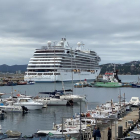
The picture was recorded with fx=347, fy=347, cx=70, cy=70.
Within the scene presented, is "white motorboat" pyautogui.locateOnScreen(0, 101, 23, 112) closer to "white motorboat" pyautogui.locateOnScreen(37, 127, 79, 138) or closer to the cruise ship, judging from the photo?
"white motorboat" pyautogui.locateOnScreen(37, 127, 79, 138)

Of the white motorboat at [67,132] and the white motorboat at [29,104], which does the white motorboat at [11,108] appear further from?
the white motorboat at [67,132]

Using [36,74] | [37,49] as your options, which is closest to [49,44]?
[37,49]

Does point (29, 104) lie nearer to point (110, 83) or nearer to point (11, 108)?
point (11, 108)

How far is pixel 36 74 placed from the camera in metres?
111

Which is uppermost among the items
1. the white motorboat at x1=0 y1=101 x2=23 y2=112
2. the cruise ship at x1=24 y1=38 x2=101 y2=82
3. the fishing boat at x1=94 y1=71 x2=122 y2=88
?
the cruise ship at x1=24 y1=38 x2=101 y2=82

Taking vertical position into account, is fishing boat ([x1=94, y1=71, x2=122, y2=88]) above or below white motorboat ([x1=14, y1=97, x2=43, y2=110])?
above

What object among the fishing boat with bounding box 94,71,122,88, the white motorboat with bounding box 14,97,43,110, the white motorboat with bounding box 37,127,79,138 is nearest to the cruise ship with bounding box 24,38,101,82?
the fishing boat with bounding box 94,71,122,88

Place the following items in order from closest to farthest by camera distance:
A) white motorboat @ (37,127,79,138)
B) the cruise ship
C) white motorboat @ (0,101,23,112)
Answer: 1. white motorboat @ (37,127,79,138)
2. white motorboat @ (0,101,23,112)
3. the cruise ship

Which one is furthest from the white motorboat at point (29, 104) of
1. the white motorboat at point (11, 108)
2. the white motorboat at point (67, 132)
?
the white motorboat at point (67, 132)

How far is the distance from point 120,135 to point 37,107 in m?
21.7

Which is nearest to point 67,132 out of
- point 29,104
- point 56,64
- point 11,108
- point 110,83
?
point 11,108

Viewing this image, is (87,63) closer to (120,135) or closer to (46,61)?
(46,61)

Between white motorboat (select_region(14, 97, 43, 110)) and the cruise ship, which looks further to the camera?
the cruise ship

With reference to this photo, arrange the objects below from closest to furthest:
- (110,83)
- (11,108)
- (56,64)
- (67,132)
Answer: (67,132) < (11,108) < (110,83) < (56,64)
